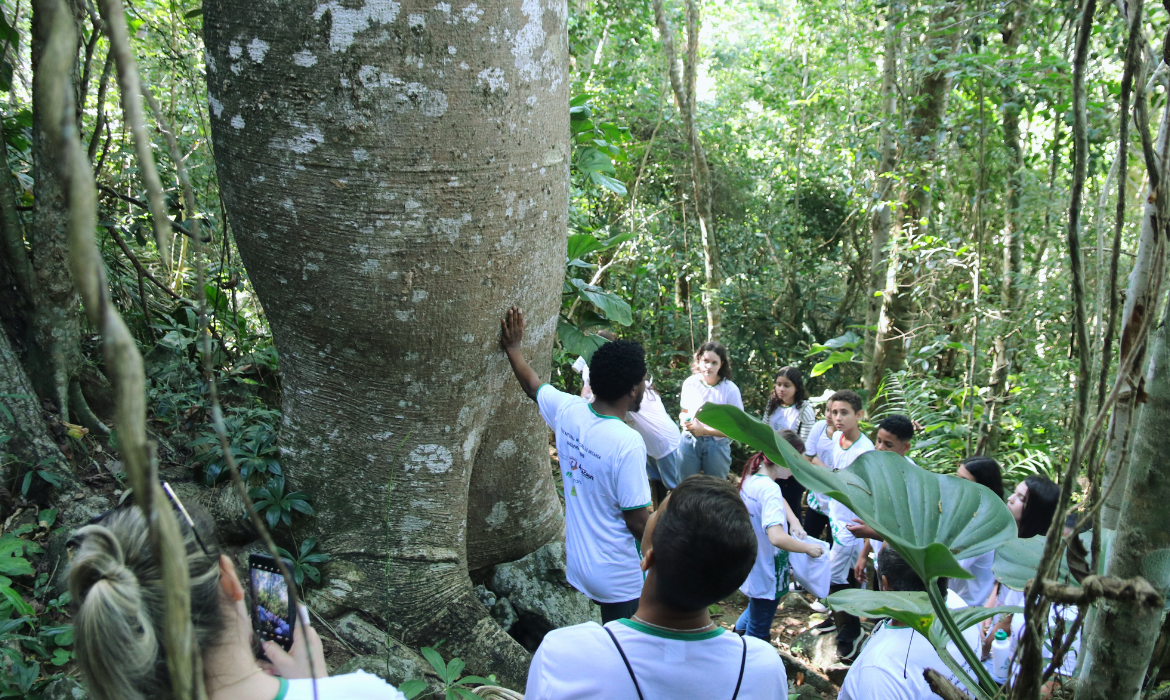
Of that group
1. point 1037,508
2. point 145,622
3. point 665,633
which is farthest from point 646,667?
point 1037,508

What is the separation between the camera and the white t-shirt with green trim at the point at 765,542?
129 inches

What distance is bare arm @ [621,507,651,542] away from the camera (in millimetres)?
2502

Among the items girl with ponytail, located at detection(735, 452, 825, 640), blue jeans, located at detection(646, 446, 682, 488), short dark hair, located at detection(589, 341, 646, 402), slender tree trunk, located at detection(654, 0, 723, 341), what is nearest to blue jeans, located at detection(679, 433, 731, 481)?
blue jeans, located at detection(646, 446, 682, 488)

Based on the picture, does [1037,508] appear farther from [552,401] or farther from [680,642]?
[680,642]

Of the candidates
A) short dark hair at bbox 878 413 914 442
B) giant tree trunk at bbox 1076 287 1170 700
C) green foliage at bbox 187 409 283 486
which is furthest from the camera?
short dark hair at bbox 878 413 914 442

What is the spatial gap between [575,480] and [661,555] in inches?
47.6

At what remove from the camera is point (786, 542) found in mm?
3191

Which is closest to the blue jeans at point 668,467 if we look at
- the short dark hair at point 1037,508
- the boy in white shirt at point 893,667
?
the short dark hair at point 1037,508

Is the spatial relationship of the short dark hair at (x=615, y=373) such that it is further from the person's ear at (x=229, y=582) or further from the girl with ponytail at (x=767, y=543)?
the person's ear at (x=229, y=582)

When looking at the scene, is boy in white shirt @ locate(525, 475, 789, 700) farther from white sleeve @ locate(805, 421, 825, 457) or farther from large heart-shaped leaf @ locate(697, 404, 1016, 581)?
white sleeve @ locate(805, 421, 825, 457)

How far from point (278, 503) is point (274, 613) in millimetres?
1471

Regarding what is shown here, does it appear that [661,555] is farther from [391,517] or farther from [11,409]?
[11,409]

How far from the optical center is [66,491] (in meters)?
2.76

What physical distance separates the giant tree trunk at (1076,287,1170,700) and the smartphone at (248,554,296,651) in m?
1.36
